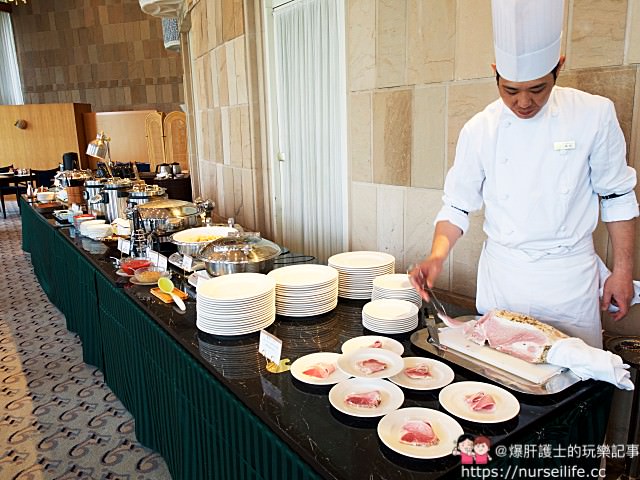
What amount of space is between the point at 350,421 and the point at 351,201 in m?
1.56

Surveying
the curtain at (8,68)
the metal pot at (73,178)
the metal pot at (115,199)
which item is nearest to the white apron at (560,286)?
the metal pot at (115,199)

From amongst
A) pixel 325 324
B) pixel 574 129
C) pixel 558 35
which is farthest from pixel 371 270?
pixel 558 35

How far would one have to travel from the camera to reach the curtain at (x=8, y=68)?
11719 mm

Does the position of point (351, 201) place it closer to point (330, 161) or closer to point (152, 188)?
point (330, 161)

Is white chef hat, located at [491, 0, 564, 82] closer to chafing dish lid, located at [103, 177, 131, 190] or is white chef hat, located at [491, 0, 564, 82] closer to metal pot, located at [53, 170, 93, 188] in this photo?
chafing dish lid, located at [103, 177, 131, 190]

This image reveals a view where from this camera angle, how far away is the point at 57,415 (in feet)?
7.46

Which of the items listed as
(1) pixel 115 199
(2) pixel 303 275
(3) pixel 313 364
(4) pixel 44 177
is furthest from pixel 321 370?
(4) pixel 44 177

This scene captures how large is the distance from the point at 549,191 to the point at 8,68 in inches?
539

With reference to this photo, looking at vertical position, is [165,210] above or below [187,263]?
above

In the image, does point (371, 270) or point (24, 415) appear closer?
point (371, 270)

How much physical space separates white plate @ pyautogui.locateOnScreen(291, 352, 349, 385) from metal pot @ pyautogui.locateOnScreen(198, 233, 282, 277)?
49cm

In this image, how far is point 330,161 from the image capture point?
266 centimetres

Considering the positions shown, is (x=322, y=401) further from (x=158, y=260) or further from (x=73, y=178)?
(x=73, y=178)

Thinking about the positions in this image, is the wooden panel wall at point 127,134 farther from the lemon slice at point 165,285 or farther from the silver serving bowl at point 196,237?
the lemon slice at point 165,285
